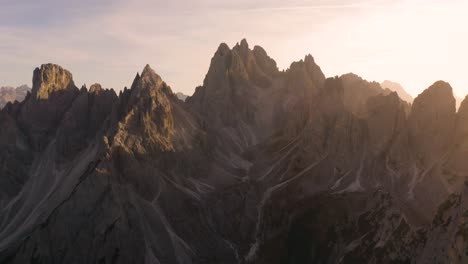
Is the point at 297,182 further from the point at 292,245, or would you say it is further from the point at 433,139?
the point at 433,139

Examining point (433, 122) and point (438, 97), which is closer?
point (433, 122)

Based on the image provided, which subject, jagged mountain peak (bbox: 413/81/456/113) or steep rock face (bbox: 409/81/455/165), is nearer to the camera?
steep rock face (bbox: 409/81/455/165)

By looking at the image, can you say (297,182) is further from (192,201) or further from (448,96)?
(448,96)

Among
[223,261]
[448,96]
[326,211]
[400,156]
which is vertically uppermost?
[448,96]

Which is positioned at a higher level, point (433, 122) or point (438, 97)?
point (438, 97)

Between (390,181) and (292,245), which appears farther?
(390,181)

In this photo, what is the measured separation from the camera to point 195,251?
575 ft

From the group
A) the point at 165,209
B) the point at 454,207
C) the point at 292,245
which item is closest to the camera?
the point at 454,207

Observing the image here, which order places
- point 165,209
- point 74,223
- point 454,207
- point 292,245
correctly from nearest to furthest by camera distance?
point 454,207 → point 292,245 → point 74,223 → point 165,209

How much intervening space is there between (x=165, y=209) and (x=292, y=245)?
49.6 m

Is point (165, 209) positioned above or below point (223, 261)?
above

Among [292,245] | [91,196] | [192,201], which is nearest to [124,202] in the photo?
[91,196]

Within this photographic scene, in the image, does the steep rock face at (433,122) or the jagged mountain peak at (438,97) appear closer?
the steep rock face at (433,122)

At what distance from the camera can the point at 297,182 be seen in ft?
622
